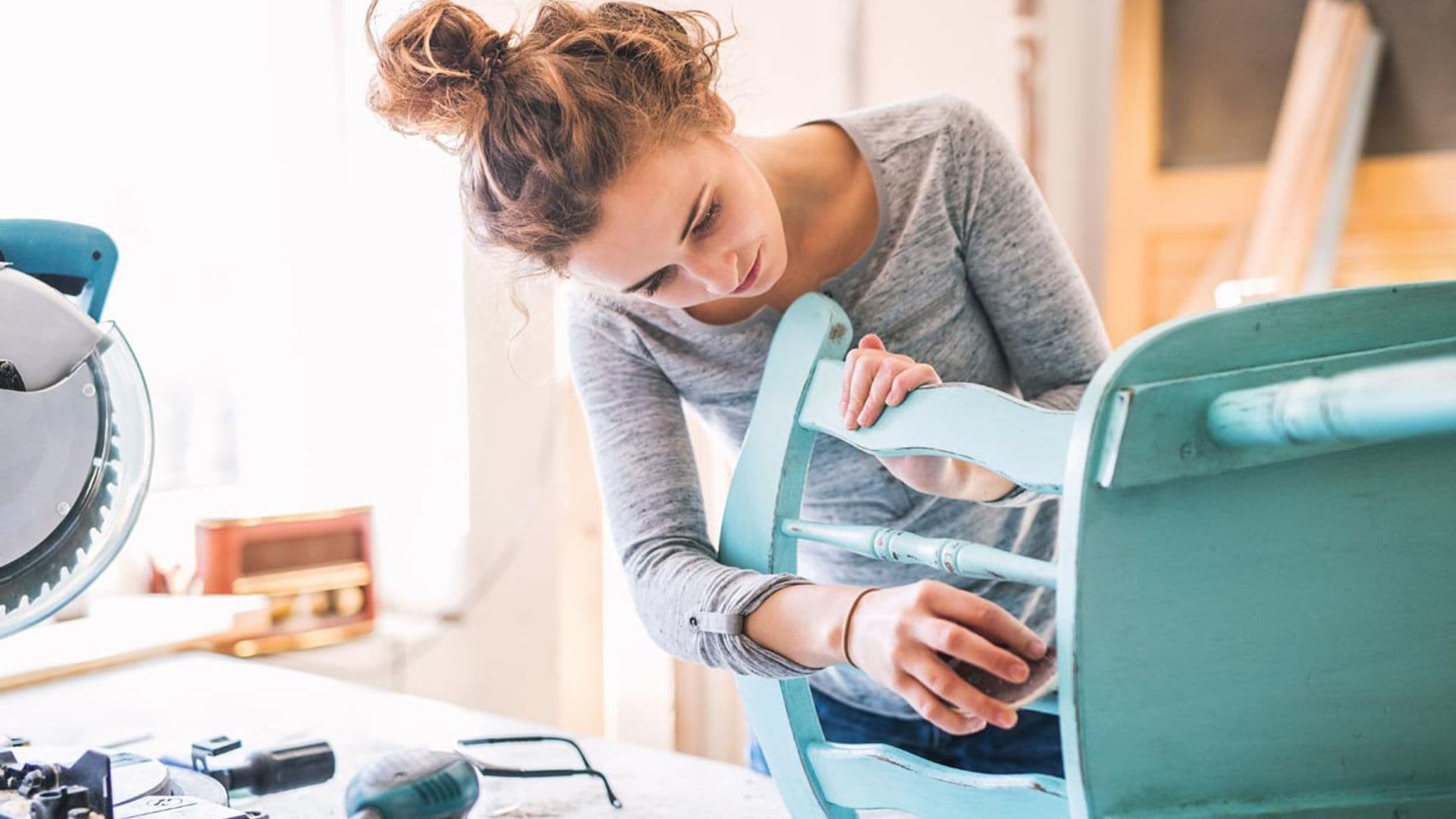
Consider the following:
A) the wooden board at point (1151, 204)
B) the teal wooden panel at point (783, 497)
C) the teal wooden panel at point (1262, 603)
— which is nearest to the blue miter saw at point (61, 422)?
the teal wooden panel at point (783, 497)

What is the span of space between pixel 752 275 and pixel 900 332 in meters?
0.16

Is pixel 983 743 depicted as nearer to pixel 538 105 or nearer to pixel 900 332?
pixel 900 332

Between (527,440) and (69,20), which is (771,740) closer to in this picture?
(527,440)

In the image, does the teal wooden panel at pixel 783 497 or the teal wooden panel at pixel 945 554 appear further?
the teal wooden panel at pixel 783 497

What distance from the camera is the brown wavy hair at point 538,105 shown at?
2.97 ft

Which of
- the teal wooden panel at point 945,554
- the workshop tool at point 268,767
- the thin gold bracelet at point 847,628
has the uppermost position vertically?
the teal wooden panel at point 945,554

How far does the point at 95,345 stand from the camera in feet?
2.91

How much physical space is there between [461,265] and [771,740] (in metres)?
1.18

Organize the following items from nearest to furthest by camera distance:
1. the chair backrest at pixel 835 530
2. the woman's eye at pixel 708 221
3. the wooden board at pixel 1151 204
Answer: the chair backrest at pixel 835 530 < the woman's eye at pixel 708 221 < the wooden board at pixel 1151 204

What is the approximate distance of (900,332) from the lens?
1069mm

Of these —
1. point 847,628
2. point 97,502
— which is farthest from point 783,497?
point 97,502

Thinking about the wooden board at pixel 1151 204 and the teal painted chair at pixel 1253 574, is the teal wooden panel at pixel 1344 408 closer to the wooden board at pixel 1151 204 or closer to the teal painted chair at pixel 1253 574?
the teal painted chair at pixel 1253 574

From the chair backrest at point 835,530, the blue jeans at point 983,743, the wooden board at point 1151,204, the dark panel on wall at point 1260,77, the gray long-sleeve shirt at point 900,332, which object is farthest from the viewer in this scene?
the wooden board at point 1151,204

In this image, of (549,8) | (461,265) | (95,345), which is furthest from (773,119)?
(95,345)
